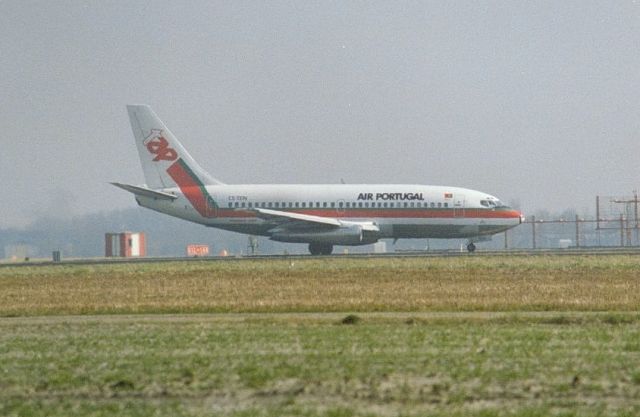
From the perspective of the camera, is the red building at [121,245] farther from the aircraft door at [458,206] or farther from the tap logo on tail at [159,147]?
the aircraft door at [458,206]

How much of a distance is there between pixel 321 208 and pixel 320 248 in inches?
109

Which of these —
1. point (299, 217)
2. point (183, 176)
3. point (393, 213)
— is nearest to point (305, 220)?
point (299, 217)

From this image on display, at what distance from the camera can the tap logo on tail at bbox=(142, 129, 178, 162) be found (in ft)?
221

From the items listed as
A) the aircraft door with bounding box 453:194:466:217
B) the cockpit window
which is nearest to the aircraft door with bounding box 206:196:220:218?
the aircraft door with bounding box 453:194:466:217

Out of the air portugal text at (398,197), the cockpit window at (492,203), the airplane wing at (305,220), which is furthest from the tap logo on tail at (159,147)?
the cockpit window at (492,203)

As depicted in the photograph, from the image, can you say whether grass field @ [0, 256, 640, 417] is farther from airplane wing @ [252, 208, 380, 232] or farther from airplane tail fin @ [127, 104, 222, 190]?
airplane tail fin @ [127, 104, 222, 190]

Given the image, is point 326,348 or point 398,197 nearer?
point 326,348

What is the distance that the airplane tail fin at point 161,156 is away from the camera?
221 ft

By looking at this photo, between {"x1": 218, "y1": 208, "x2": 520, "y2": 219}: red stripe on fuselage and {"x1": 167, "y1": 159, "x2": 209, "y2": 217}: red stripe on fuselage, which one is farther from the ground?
{"x1": 167, "y1": 159, "x2": 209, "y2": 217}: red stripe on fuselage

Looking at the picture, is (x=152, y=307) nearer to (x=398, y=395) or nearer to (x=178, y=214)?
(x=398, y=395)

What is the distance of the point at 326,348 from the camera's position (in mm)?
19500

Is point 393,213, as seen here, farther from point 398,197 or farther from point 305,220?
point 305,220

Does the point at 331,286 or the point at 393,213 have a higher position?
the point at 393,213

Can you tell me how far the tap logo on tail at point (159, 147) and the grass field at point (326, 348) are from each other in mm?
27733
